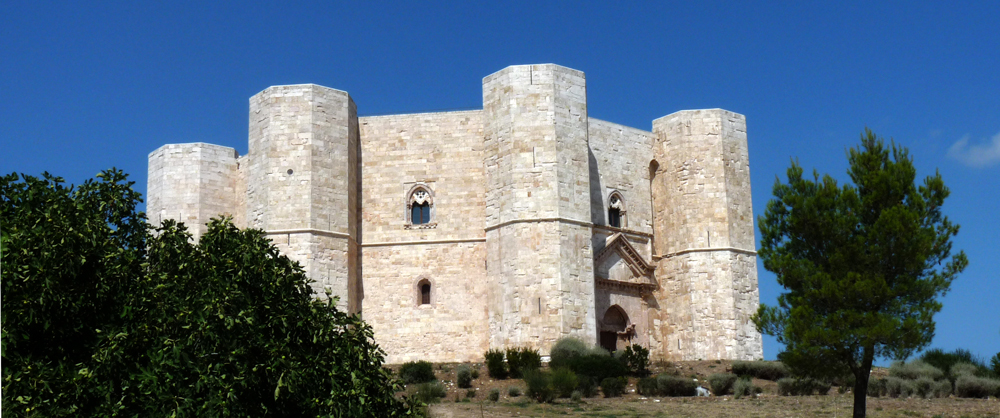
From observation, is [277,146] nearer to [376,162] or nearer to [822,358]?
[376,162]

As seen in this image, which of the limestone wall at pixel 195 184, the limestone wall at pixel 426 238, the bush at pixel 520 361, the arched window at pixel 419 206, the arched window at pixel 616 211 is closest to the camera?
the bush at pixel 520 361

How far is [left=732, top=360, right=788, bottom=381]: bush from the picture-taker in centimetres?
2739

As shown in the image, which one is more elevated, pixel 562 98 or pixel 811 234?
pixel 562 98

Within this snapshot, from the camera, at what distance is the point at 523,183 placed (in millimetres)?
28953

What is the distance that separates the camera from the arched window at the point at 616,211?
105 ft

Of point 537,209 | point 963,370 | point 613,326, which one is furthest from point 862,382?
point 613,326

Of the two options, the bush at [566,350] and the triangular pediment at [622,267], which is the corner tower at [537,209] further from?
the triangular pediment at [622,267]

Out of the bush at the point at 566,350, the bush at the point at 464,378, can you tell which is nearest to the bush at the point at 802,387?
the bush at the point at 566,350

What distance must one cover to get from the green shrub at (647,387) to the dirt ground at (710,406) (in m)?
0.18

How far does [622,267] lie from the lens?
104 ft

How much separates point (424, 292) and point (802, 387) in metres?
11.5

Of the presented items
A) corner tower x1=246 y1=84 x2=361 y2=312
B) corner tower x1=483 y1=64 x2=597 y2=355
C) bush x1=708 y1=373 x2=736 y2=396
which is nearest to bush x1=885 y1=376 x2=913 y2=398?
bush x1=708 y1=373 x2=736 y2=396

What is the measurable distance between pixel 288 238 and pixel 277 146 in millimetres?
2543

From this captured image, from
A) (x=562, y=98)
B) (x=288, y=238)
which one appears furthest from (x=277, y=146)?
(x=562, y=98)
